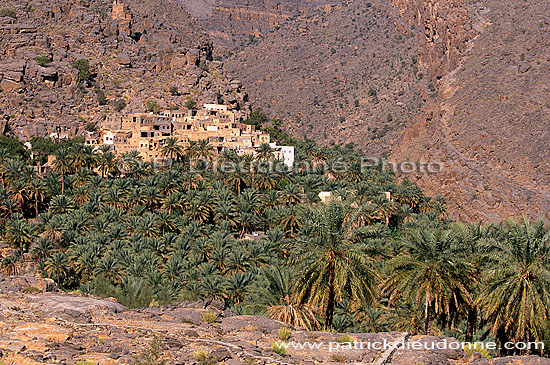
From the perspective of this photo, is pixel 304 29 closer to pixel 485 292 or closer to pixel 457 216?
pixel 457 216

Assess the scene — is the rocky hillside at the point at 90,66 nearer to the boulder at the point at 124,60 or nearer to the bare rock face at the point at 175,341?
the boulder at the point at 124,60

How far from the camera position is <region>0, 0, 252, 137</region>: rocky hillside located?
10362 centimetres

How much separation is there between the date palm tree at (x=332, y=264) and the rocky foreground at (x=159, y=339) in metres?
3.80

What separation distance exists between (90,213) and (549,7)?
8844 centimetres

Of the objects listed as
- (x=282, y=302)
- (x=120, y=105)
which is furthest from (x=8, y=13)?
(x=282, y=302)

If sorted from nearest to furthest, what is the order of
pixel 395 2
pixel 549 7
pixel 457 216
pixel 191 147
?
pixel 191 147, pixel 457 216, pixel 549 7, pixel 395 2

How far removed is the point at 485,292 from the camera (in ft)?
80.7

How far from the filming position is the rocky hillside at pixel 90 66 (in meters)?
104

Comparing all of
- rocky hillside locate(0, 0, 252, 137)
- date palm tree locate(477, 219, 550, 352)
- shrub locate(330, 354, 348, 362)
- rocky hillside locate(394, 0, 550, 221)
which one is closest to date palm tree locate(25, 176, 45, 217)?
rocky hillside locate(0, 0, 252, 137)

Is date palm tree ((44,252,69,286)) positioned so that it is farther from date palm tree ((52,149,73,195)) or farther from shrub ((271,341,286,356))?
shrub ((271,341,286,356))

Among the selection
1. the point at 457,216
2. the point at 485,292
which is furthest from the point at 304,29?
the point at 485,292

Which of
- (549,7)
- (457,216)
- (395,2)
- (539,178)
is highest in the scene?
(395,2)

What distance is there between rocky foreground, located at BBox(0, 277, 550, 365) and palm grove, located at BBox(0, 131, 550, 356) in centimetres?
353

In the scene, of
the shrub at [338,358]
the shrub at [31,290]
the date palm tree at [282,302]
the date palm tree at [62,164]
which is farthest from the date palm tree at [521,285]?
the date palm tree at [62,164]
